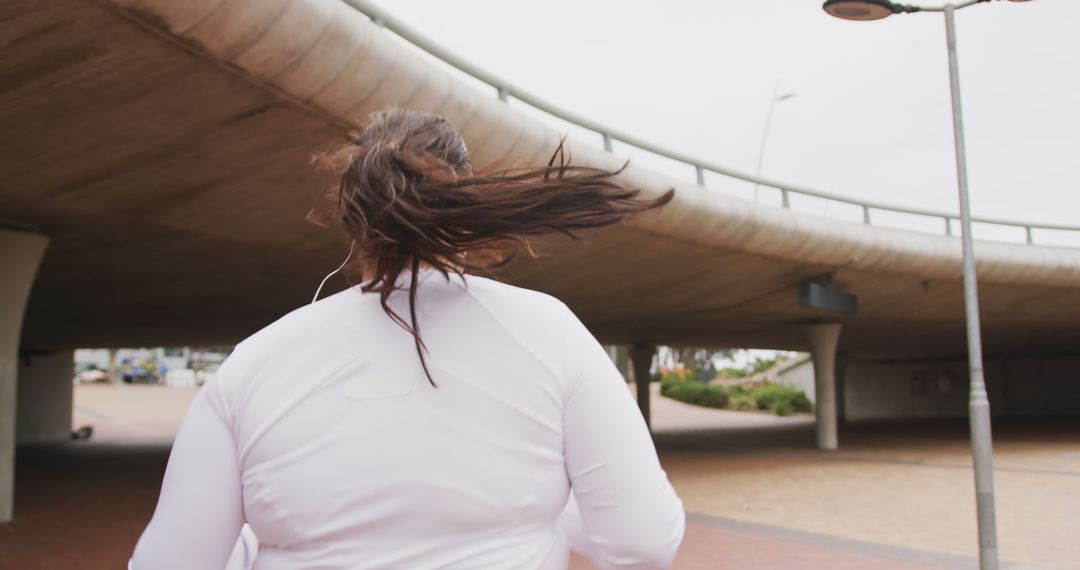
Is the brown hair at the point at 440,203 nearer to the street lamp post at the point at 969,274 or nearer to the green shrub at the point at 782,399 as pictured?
the street lamp post at the point at 969,274

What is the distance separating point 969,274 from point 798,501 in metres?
6.78

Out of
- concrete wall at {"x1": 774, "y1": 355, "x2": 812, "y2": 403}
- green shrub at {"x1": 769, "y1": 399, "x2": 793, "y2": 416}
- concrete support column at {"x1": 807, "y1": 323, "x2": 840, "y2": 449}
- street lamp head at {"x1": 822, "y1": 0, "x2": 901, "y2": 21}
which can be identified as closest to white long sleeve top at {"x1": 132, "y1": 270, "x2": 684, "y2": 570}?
street lamp head at {"x1": 822, "y1": 0, "x2": 901, "y2": 21}

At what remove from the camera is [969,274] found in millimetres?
9609

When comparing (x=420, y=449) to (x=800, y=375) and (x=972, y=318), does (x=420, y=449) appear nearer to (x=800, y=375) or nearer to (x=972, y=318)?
(x=972, y=318)

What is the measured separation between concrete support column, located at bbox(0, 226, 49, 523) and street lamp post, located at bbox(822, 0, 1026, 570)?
10.9 m

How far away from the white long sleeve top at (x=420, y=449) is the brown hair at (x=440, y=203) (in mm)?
60

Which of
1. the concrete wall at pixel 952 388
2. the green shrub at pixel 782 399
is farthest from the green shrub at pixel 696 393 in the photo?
the concrete wall at pixel 952 388

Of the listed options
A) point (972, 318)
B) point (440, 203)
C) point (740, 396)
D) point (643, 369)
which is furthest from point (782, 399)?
point (440, 203)

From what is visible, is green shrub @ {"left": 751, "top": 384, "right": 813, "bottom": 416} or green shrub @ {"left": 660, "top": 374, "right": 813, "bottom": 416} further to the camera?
green shrub @ {"left": 660, "top": 374, "right": 813, "bottom": 416}

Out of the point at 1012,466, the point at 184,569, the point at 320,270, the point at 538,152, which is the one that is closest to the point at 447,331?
the point at 184,569

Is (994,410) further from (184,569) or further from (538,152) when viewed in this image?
(184,569)

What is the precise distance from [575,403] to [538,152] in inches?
417

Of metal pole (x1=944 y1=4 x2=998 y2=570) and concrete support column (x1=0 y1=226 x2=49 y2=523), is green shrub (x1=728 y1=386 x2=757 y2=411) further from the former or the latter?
concrete support column (x1=0 y1=226 x2=49 y2=523)

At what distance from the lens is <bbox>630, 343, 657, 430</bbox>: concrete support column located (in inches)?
1369
